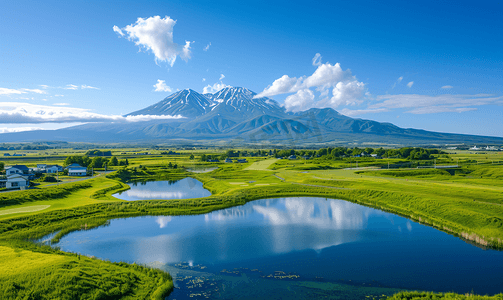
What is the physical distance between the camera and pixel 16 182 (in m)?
44.4

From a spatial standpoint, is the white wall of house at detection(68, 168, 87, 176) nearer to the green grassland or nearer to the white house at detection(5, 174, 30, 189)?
the green grassland

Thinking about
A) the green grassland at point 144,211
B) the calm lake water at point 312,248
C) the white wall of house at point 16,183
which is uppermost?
the white wall of house at point 16,183

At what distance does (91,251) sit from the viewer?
2122cm

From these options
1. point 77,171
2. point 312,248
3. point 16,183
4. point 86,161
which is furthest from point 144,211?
point 86,161

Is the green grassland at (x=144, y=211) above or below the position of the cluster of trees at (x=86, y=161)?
below

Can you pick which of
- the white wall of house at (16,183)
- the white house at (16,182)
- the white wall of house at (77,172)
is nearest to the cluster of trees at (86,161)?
the white wall of house at (77,172)

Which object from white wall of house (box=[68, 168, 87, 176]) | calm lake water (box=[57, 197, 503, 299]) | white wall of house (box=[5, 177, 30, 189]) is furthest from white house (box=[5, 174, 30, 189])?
calm lake water (box=[57, 197, 503, 299])

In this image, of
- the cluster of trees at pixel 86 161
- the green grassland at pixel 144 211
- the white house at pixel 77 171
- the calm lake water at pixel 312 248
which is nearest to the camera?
the green grassland at pixel 144 211

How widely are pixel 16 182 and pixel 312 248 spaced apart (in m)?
49.6

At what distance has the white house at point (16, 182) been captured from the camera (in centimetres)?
4400

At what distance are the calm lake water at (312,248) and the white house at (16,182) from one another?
89.2ft

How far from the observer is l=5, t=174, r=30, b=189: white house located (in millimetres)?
44000

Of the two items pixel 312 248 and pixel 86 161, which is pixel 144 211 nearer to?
pixel 312 248

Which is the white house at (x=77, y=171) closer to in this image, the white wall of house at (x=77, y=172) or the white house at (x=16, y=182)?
the white wall of house at (x=77, y=172)
